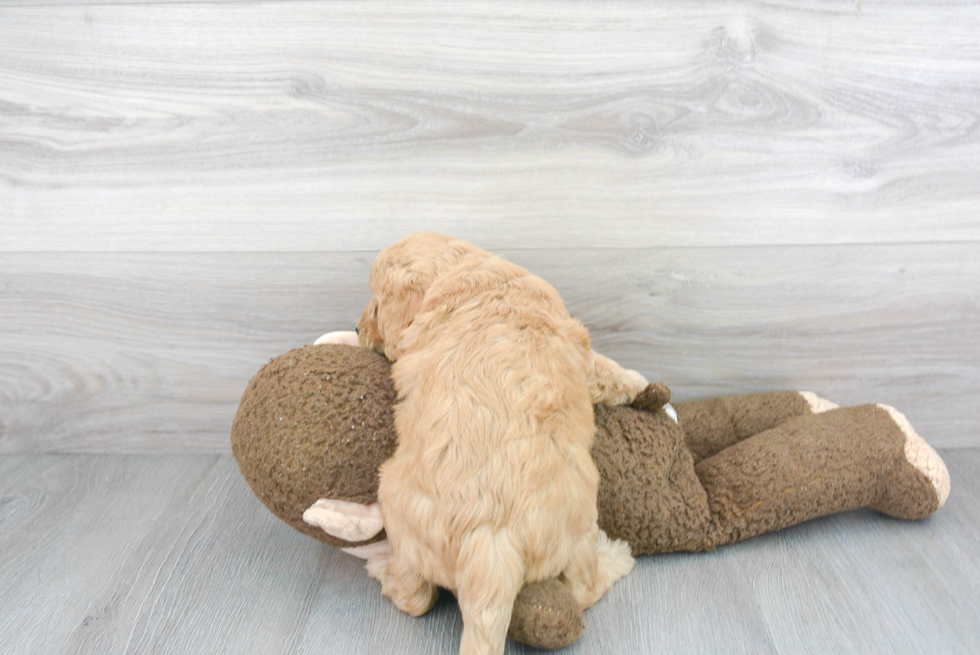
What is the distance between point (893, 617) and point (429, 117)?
93cm

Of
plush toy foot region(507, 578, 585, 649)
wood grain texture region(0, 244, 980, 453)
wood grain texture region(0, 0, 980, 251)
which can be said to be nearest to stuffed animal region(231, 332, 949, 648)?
plush toy foot region(507, 578, 585, 649)

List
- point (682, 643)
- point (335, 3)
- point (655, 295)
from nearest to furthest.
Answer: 1. point (682, 643)
2. point (335, 3)
3. point (655, 295)

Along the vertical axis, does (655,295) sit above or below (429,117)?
below

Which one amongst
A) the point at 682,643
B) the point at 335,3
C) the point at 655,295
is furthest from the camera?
the point at 655,295

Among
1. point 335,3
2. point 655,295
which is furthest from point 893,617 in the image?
point 335,3

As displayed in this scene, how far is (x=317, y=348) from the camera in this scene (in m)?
0.87

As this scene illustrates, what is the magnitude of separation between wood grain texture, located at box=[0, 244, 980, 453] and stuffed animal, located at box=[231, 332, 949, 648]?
0.11 metres

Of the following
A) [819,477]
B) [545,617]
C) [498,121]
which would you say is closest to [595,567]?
[545,617]

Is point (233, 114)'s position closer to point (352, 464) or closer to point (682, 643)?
point (352, 464)

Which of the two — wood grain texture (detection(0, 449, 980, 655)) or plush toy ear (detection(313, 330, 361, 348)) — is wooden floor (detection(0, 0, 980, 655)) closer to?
wood grain texture (detection(0, 449, 980, 655))

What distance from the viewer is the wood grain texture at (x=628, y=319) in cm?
109

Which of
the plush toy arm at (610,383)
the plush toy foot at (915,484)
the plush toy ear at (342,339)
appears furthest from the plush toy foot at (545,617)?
the plush toy foot at (915,484)

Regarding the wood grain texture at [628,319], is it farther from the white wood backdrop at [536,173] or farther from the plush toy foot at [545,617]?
the plush toy foot at [545,617]

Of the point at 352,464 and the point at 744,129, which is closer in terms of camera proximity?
the point at 352,464
